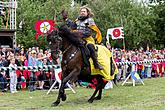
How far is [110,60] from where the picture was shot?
11.8m

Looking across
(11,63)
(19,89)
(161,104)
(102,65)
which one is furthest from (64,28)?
(19,89)

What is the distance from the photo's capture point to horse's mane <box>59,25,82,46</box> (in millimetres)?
10016

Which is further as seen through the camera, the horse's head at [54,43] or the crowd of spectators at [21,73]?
the crowd of spectators at [21,73]

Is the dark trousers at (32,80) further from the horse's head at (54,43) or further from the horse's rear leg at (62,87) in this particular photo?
the horse's head at (54,43)

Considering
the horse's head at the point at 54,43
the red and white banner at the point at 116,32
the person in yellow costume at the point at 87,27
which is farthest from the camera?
the red and white banner at the point at 116,32

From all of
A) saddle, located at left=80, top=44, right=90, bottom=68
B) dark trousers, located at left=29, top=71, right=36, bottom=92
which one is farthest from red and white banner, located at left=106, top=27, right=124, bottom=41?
saddle, located at left=80, top=44, right=90, bottom=68

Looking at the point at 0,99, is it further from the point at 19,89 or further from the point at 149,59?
the point at 149,59

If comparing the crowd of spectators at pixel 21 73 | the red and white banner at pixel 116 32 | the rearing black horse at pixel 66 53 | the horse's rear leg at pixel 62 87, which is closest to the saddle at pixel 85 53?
the rearing black horse at pixel 66 53

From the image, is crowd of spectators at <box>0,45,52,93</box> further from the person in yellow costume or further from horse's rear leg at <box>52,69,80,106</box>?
horse's rear leg at <box>52,69,80,106</box>

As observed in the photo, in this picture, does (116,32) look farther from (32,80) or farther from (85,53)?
(85,53)

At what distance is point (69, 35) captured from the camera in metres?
10.1

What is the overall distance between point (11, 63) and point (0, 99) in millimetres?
2709

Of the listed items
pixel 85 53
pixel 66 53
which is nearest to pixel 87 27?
pixel 85 53

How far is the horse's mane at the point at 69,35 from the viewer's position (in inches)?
394
